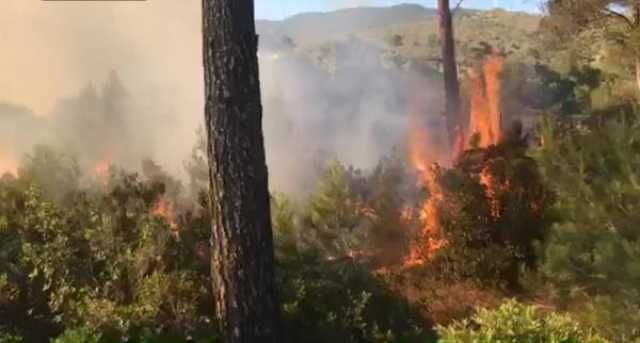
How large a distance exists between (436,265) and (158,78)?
9365 mm

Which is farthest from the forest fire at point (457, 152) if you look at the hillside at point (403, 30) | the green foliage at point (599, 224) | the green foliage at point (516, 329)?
the hillside at point (403, 30)

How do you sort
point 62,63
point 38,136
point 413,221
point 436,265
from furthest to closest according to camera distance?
point 62,63, point 38,136, point 413,221, point 436,265

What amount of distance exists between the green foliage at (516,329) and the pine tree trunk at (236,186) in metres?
1.52

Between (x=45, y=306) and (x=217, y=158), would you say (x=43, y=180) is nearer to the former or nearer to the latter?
(x=45, y=306)

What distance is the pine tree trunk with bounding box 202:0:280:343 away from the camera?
22.8 ft

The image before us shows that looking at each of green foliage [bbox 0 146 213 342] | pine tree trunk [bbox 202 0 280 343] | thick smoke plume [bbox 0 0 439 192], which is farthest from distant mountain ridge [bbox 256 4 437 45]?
pine tree trunk [bbox 202 0 280 343]

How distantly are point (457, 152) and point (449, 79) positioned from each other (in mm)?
2597

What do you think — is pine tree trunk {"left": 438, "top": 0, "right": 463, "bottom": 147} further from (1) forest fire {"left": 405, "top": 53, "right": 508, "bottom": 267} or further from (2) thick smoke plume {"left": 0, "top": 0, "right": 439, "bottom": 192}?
(2) thick smoke plume {"left": 0, "top": 0, "right": 439, "bottom": 192}

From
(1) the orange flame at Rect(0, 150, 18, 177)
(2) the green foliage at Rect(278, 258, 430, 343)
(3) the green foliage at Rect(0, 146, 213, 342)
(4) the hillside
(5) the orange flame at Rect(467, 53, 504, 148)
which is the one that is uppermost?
(4) the hillside

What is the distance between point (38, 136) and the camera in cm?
1469

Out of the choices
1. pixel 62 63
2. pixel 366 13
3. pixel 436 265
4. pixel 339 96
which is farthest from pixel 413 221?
pixel 366 13

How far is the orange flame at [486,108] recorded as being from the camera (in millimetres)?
17722

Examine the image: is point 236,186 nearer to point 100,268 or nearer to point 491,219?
point 100,268

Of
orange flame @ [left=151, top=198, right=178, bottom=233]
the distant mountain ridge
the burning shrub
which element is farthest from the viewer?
the distant mountain ridge
